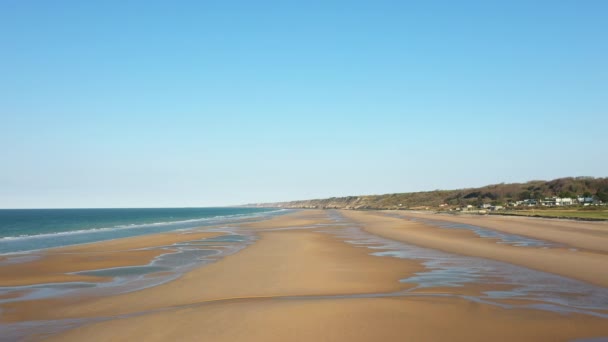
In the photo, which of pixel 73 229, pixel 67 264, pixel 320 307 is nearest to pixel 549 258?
pixel 320 307

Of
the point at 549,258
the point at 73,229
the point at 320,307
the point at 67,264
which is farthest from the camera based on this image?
the point at 73,229

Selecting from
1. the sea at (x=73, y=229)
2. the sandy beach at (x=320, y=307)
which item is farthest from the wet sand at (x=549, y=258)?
the sea at (x=73, y=229)

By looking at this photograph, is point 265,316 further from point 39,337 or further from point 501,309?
point 501,309

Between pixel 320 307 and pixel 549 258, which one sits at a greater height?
pixel 320 307

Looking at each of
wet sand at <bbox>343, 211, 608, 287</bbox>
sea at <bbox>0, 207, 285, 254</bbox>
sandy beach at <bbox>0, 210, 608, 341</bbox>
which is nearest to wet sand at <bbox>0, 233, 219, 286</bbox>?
sandy beach at <bbox>0, 210, 608, 341</bbox>

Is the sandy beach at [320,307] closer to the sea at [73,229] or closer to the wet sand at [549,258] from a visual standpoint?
the wet sand at [549,258]

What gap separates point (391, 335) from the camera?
7.58 metres

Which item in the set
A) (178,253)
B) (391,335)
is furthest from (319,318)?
(178,253)

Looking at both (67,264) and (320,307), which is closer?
(320,307)

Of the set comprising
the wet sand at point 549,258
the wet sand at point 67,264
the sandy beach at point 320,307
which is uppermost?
the wet sand at point 67,264

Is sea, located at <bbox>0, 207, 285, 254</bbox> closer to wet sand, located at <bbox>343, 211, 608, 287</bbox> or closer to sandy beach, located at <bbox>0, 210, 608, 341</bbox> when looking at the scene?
sandy beach, located at <bbox>0, 210, 608, 341</bbox>

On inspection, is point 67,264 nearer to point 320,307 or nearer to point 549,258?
point 320,307

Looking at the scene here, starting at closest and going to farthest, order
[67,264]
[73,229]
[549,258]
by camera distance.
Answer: [549,258] < [67,264] < [73,229]

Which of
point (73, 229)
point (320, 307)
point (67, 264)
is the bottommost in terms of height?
point (320, 307)
